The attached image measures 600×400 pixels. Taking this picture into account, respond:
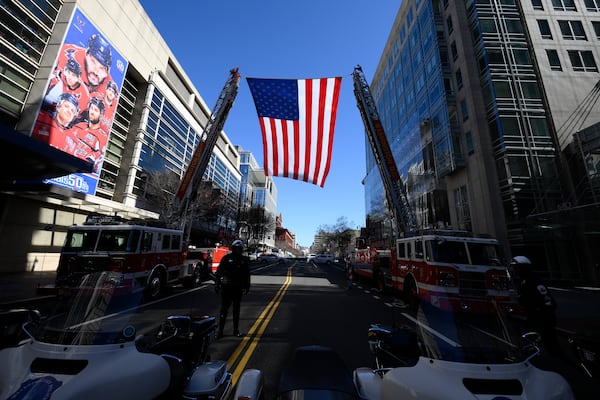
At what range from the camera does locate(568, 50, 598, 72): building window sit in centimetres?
2306

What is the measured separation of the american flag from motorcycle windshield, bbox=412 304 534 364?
398 inches

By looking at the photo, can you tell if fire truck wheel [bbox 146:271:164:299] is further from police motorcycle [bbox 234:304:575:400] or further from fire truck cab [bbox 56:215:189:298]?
police motorcycle [bbox 234:304:575:400]

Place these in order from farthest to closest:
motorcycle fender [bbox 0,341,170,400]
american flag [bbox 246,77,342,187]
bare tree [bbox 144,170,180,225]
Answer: bare tree [bbox 144,170,180,225] < american flag [bbox 246,77,342,187] < motorcycle fender [bbox 0,341,170,400]

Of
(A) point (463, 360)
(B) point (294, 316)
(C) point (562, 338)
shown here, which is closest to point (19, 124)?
(B) point (294, 316)

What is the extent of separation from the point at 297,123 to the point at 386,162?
222 inches

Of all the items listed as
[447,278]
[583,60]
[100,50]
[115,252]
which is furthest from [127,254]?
[583,60]

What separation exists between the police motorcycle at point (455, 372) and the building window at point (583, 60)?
33.2m

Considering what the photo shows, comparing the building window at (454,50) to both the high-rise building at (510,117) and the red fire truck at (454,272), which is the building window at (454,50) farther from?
the red fire truck at (454,272)

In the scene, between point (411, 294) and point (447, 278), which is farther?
point (411, 294)

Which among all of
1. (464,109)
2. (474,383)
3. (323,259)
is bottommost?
(474,383)

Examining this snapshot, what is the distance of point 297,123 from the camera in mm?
12070

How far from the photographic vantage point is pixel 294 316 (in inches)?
299

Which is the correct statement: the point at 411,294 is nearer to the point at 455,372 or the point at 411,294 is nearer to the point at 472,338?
the point at 472,338

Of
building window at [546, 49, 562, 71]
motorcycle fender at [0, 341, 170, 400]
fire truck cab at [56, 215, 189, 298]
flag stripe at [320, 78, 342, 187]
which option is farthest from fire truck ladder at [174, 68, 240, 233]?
building window at [546, 49, 562, 71]
